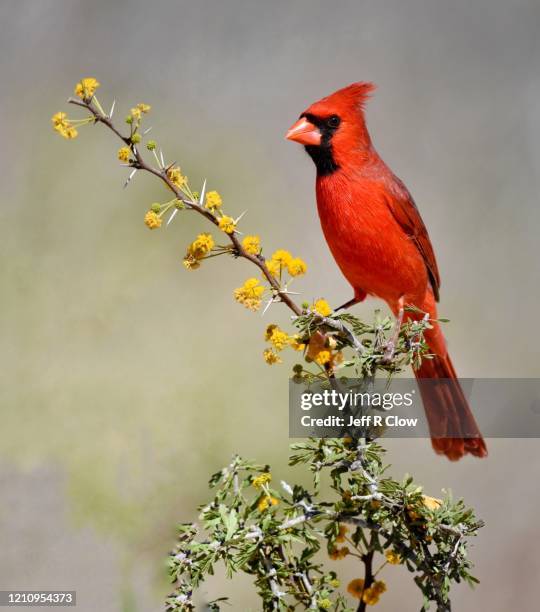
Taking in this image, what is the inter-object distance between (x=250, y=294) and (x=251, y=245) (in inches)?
2.3

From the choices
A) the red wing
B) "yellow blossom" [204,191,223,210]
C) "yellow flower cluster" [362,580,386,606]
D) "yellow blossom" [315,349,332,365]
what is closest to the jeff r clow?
"yellow blossom" [315,349,332,365]

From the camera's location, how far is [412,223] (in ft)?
4.52

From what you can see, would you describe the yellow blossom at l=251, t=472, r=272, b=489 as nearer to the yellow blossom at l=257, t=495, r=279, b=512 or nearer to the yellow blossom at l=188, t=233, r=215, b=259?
the yellow blossom at l=257, t=495, r=279, b=512

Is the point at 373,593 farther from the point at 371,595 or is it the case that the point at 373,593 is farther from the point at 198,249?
the point at 198,249

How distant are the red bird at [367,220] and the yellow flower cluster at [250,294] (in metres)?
0.36

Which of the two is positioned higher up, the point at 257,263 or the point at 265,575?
the point at 257,263

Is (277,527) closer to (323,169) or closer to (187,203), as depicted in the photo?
(187,203)

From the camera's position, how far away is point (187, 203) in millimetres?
882

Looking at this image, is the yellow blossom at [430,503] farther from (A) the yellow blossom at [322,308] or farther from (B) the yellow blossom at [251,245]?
(B) the yellow blossom at [251,245]

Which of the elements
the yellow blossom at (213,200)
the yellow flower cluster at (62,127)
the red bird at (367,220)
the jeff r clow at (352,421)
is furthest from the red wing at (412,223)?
the yellow flower cluster at (62,127)

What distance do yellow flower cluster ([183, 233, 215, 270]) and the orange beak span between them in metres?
0.35

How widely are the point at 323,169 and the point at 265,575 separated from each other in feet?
2.19

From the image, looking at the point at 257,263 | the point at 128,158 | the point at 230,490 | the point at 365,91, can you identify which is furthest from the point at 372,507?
the point at 365,91

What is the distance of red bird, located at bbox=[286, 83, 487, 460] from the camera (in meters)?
1.23
